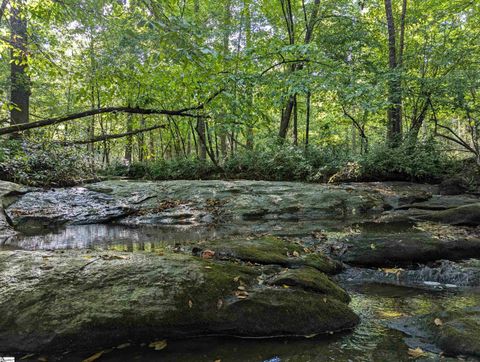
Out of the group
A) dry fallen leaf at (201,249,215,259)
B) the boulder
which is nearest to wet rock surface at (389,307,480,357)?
the boulder

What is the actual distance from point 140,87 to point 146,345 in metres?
4.37

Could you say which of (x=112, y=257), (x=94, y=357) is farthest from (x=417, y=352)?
(x=112, y=257)

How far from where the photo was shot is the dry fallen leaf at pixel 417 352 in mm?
2387


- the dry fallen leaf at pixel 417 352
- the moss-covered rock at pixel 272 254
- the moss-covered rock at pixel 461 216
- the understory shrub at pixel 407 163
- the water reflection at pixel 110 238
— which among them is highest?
the understory shrub at pixel 407 163

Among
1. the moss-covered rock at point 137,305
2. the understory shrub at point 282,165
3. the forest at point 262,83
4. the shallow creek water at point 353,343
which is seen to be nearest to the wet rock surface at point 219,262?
the moss-covered rock at point 137,305

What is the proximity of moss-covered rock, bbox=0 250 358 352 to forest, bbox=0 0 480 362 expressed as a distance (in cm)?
1

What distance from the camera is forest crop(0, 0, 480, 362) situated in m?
2.60

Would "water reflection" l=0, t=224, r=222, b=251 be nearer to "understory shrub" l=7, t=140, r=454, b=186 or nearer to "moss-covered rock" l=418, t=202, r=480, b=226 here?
"understory shrub" l=7, t=140, r=454, b=186

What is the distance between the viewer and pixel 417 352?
242 cm

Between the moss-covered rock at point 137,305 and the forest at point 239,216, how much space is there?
0.01 m

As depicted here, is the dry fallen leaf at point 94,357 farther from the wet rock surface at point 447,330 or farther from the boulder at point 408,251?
the boulder at point 408,251

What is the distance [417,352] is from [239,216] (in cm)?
601

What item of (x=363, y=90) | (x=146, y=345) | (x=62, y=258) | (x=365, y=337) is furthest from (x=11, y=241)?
(x=363, y=90)

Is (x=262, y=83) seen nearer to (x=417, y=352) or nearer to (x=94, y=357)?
(x=417, y=352)
